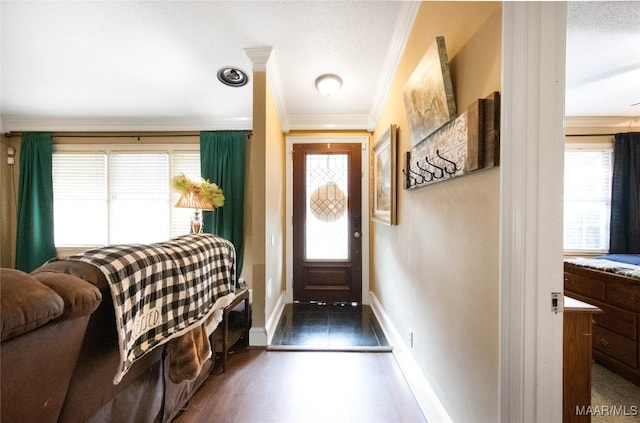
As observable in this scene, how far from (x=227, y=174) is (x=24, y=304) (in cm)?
262

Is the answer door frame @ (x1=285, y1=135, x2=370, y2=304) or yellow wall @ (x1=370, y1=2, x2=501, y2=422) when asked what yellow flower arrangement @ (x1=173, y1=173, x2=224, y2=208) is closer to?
door frame @ (x1=285, y1=135, x2=370, y2=304)

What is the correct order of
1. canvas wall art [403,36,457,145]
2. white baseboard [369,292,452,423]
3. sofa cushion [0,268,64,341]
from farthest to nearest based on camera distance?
white baseboard [369,292,452,423], canvas wall art [403,36,457,145], sofa cushion [0,268,64,341]

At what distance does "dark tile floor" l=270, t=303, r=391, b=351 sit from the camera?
2061mm

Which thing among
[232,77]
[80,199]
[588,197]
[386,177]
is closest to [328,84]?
[232,77]

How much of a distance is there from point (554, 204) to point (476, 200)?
0.77 feet

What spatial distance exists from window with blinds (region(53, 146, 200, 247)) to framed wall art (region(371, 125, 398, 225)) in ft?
7.76

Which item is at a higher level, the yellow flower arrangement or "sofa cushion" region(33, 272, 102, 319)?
the yellow flower arrangement

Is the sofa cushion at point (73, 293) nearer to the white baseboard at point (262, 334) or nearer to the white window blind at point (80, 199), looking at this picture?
the white baseboard at point (262, 334)

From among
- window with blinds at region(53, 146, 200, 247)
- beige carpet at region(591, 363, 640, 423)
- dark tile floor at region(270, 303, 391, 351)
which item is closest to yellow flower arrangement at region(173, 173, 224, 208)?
window with blinds at region(53, 146, 200, 247)

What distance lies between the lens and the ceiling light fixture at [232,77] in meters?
2.32

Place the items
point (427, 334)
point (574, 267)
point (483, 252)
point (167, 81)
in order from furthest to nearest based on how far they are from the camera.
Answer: point (167, 81) < point (574, 267) < point (427, 334) < point (483, 252)

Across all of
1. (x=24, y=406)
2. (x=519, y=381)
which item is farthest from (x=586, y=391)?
(x=24, y=406)

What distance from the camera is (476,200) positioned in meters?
0.95

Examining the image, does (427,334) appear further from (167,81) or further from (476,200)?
(167,81)
